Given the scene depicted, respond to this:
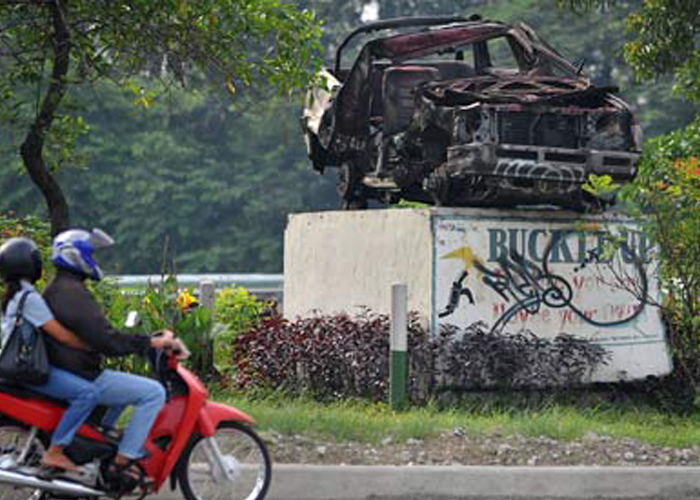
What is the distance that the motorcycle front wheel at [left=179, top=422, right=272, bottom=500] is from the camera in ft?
25.0

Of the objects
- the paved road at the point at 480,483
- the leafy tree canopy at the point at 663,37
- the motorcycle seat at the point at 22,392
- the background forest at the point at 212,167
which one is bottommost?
the paved road at the point at 480,483

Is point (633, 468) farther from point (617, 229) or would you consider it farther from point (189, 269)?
point (189, 269)

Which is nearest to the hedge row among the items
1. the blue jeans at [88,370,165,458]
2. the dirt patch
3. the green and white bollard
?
the green and white bollard

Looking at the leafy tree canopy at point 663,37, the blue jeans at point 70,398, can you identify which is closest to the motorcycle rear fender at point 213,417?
the blue jeans at point 70,398

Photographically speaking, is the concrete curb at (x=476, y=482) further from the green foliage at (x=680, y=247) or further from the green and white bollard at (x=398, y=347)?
the green foliage at (x=680, y=247)

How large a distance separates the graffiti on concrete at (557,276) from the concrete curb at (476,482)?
12.4 feet

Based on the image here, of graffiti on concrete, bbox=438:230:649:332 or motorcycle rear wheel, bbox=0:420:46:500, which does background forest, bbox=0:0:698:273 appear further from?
motorcycle rear wheel, bbox=0:420:46:500

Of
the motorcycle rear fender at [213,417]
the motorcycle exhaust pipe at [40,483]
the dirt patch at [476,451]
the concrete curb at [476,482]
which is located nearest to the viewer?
the motorcycle exhaust pipe at [40,483]

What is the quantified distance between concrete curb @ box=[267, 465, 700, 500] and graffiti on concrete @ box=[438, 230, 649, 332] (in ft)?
12.4

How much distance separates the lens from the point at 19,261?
745 centimetres

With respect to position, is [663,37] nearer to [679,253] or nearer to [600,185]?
[679,253]

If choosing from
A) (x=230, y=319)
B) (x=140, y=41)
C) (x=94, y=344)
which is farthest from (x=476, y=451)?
(x=230, y=319)

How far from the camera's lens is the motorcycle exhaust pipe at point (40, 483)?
7270mm

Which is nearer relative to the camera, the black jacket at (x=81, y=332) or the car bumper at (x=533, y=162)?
the black jacket at (x=81, y=332)
